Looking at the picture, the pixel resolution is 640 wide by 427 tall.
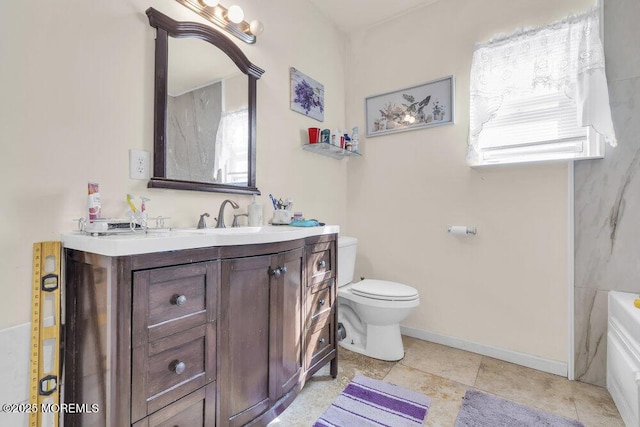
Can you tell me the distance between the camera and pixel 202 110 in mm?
1589

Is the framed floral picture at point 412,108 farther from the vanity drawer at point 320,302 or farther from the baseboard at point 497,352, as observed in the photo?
the baseboard at point 497,352

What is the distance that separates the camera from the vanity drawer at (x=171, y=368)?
0.90 m

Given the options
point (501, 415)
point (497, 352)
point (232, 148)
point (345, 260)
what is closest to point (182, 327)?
point (232, 148)

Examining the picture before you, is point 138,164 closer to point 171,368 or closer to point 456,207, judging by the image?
point 171,368

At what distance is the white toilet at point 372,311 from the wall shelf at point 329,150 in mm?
735

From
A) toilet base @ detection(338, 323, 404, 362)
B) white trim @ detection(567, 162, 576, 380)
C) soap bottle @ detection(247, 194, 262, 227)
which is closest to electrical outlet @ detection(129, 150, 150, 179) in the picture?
soap bottle @ detection(247, 194, 262, 227)

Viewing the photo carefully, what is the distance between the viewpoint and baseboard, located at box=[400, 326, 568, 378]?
1899 millimetres

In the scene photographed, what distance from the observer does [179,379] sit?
1.00 m

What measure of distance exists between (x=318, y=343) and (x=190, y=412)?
0.78 m

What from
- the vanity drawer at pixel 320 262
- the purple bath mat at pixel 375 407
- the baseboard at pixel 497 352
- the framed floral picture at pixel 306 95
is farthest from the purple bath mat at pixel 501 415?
the framed floral picture at pixel 306 95

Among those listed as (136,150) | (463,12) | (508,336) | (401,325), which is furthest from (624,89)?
(136,150)

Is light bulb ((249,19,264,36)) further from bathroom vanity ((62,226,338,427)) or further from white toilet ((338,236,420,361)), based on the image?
white toilet ((338,236,420,361))

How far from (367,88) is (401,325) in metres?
2.08

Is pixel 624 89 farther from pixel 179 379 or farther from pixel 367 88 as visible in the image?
pixel 179 379
